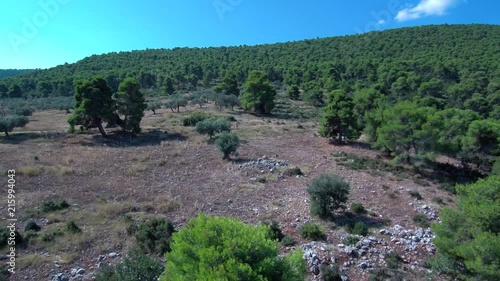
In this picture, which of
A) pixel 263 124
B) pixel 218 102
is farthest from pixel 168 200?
pixel 218 102

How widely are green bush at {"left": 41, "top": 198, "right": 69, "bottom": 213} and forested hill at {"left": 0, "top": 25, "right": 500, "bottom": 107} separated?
4592 centimetres

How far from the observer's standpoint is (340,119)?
2866 cm

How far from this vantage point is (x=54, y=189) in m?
18.2

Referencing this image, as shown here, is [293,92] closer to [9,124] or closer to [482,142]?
[482,142]

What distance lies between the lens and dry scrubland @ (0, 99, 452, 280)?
13.1 m

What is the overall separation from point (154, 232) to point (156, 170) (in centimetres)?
910

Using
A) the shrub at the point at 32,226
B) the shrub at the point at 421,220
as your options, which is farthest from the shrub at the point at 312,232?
the shrub at the point at 32,226

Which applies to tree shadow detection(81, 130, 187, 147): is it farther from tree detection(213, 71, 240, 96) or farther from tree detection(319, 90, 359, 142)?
tree detection(213, 71, 240, 96)

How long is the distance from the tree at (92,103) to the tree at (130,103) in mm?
966

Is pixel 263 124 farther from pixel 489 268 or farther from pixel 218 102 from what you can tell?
pixel 489 268

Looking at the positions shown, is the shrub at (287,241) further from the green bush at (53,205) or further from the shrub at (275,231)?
the green bush at (53,205)

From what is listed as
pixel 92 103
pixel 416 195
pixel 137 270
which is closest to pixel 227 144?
pixel 416 195

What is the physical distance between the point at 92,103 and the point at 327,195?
24298 mm

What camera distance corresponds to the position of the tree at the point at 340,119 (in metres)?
28.4
